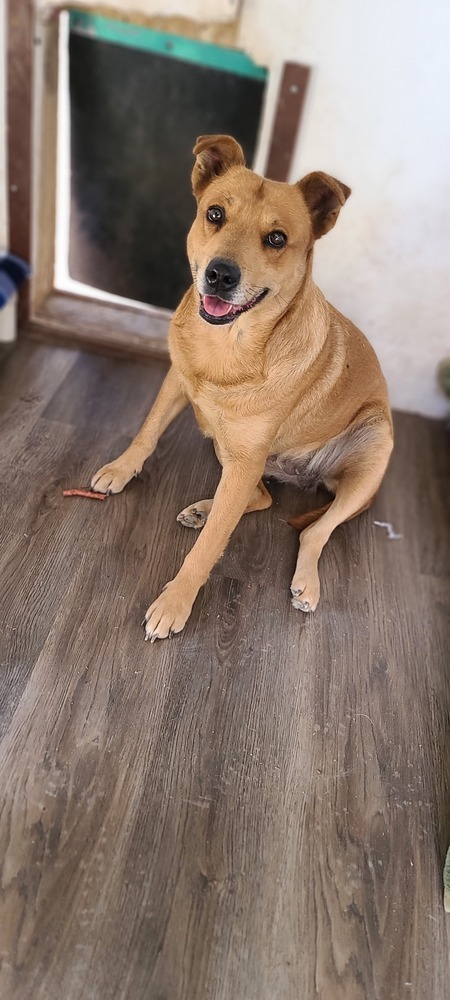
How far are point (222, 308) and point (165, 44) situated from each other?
155cm

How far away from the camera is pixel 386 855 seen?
1657 mm

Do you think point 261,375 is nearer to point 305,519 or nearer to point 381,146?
point 305,519

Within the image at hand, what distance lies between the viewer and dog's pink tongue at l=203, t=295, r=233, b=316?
1.75 metres

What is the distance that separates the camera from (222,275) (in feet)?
5.34

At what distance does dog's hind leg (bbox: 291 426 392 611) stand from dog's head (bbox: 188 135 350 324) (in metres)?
0.77

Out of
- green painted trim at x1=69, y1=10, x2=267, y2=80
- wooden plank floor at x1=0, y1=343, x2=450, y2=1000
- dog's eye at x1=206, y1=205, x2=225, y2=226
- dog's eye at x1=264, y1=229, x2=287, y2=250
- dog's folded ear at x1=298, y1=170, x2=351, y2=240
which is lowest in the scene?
wooden plank floor at x1=0, y1=343, x2=450, y2=1000

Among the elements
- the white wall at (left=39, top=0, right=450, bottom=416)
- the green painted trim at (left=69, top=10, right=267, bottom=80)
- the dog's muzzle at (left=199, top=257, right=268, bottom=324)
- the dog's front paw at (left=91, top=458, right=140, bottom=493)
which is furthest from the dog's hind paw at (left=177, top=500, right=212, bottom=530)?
the green painted trim at (left=69, top=10, right=267, bottom=80)

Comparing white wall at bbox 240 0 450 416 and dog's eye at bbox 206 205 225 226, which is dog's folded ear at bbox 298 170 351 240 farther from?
white wall at bbox 240 0 450 416

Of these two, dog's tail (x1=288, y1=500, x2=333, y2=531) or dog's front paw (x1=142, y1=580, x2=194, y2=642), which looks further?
dog's tail (x1=288, y1=500, x2=333, y2=531)

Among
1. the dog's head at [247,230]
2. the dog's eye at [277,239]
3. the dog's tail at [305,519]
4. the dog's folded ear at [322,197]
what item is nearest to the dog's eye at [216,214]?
the dog's head at [247,230]

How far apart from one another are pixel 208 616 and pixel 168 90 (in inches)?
86.4

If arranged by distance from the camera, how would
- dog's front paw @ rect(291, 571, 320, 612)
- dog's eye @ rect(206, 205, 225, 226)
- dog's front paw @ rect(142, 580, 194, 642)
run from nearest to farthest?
dog's eye @ rect(206, 205, 225, 226) → dog's front paw @ rect(142, 580, 194, 642) → dog's front paw @ rect(291, 571, 320, 612)

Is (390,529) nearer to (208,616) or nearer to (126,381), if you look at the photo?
(208,616)

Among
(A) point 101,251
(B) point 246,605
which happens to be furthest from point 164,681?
(A) point 101,251
